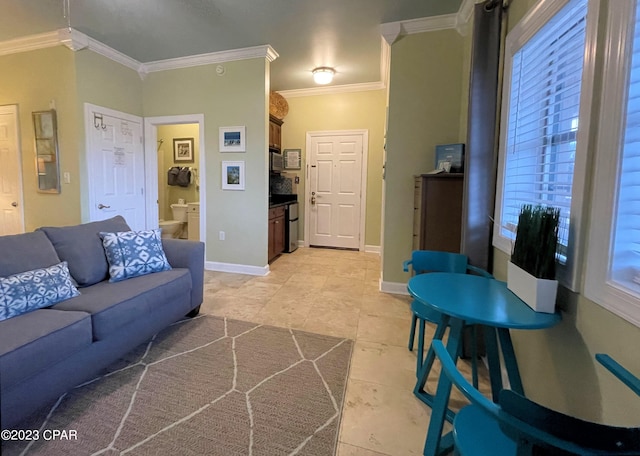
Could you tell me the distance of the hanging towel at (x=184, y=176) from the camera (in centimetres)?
568

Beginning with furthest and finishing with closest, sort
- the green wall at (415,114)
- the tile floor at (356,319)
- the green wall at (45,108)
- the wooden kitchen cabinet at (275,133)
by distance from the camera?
the wooden kitchen cabinet at (275,133) → the green wall at (45,108) → the green wall at (415,114) → the tile floor at (356,319)

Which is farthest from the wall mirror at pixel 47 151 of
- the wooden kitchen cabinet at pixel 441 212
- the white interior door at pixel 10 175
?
the wooden kitchen cabinet at pixel 441 212

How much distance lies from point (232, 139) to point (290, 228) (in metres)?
1.80

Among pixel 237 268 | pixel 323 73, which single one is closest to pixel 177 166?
pixel 237 268

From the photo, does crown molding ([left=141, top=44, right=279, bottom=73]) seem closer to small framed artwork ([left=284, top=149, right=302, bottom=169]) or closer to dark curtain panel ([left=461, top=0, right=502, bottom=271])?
small framed artwork ([left=284, top=149, right=302, bottom=169])

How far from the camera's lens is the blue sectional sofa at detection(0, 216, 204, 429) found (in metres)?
1.34

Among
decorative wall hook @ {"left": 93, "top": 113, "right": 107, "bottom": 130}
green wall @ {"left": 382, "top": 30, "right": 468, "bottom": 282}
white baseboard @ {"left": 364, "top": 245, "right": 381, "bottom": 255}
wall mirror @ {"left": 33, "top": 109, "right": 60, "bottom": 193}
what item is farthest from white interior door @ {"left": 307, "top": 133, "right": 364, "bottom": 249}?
wall mirror @ {"left": 33, "top": 109, "right": 60, "bottom": 193}

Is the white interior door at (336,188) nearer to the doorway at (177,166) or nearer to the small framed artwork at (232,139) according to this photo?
the small framed artwork at (232,139)

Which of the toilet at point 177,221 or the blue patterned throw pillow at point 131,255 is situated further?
the toilet at point 177,221

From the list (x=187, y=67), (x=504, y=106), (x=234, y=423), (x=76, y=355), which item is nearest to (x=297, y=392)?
(x=234, y=423)

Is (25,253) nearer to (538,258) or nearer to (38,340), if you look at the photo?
(38,340)

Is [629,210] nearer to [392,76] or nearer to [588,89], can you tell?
[588,89]

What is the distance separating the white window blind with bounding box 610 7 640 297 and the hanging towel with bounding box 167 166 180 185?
19.7ft

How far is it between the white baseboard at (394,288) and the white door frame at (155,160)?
2409mm
